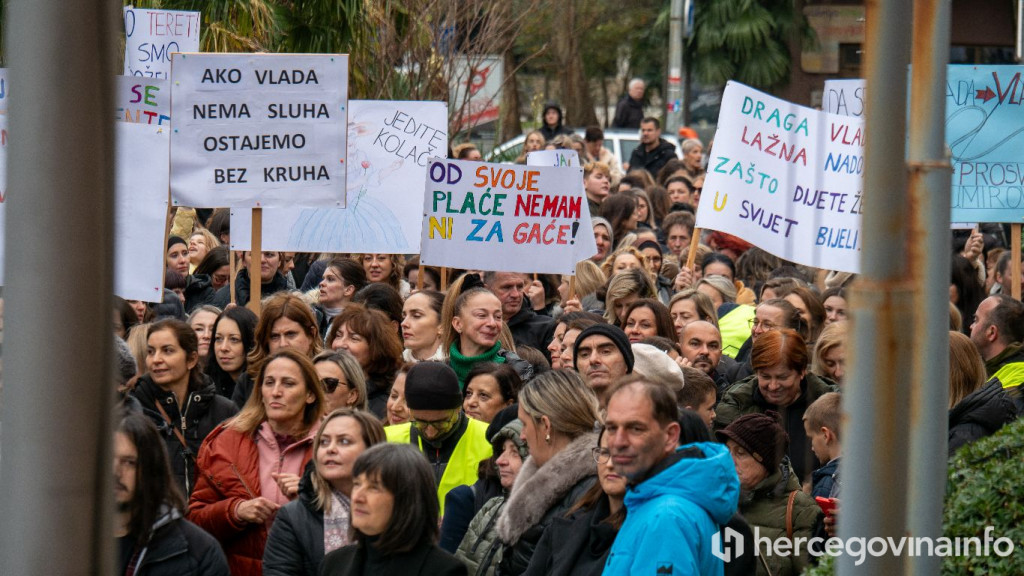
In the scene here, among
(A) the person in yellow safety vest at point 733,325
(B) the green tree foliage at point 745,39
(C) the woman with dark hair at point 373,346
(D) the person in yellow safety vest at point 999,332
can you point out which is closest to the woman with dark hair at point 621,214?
(A) the person in yellow safety vest at point 733,325

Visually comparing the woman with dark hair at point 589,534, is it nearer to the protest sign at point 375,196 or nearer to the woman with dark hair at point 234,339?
the woman with dark hair at point 234,339

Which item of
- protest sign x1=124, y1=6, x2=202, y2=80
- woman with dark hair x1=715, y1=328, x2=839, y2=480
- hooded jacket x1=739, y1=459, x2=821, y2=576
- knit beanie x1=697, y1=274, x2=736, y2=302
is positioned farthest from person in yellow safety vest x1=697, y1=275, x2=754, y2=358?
protest sign x1=124, y1=6, x2=202, y2=80

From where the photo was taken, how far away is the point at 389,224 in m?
9.82

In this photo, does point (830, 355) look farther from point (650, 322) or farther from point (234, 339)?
point (234, 339)

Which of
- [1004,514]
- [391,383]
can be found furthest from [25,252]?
[391,383]

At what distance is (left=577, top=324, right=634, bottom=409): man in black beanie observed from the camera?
6031mm

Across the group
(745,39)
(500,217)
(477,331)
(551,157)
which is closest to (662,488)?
(477,331)

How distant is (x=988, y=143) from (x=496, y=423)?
16.1 ft

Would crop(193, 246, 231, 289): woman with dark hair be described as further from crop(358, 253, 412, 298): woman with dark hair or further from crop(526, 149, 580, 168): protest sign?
crop(526, 149, 580, 168): protest sign

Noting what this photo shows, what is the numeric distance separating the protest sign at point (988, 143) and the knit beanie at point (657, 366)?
3661 mm

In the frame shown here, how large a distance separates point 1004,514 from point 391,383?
12.2 feet

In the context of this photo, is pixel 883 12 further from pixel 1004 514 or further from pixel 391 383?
pixel 391 383

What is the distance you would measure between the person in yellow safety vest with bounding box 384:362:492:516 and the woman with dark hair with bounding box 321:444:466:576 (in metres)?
1.02

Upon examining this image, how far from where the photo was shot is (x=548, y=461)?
4.94 metres
